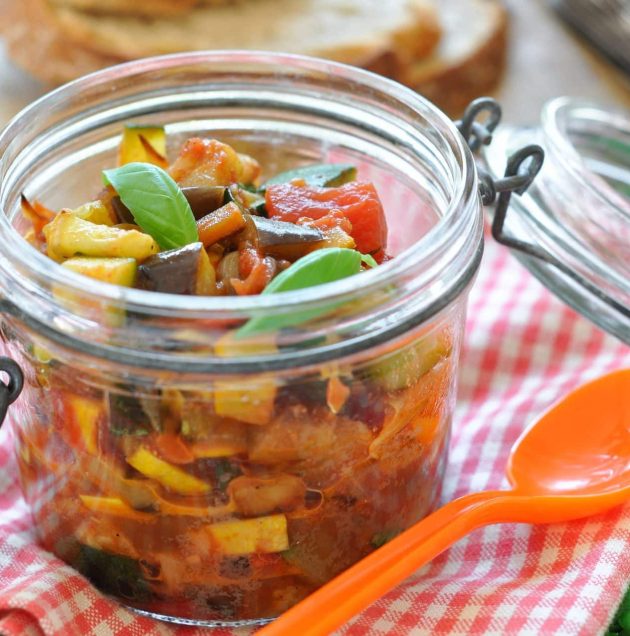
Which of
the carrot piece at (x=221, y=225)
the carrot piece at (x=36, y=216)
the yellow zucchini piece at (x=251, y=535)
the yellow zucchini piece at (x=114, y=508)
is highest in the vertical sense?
the carrot piece at (x=221, y=225)

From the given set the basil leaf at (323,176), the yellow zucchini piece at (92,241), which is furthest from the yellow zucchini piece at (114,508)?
the basil leaf at (323,176)

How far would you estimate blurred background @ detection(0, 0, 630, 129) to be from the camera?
3.05 metres

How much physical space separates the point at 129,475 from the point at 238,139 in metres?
0.84

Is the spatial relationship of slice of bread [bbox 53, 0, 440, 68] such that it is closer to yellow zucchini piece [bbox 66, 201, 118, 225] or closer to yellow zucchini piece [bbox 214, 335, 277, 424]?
yellow zucchini piece [bbox 66, 201, 118, 225]

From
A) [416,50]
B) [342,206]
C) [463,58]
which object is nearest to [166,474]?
[342,206]

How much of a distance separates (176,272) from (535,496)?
0.70 meters

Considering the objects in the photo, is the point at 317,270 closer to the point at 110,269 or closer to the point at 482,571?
the point at 110,269

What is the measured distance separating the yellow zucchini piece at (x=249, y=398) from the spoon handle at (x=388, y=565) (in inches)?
10.8

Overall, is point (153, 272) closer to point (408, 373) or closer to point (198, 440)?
point (198, 440)

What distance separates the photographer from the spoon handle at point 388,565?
1401mm

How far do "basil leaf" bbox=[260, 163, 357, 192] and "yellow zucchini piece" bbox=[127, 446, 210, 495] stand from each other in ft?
1.89

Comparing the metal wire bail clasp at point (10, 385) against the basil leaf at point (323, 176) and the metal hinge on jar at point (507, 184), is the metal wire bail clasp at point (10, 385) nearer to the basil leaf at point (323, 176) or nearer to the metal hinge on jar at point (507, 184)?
the basil leaf at point (323, 176)

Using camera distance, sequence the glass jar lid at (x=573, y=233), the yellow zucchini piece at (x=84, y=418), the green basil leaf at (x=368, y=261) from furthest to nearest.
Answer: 1. the glass jar lid at (x=573, y=233)
2. the green basil leaf at (x=368, y=261)
3. the yellow zucchini piece at (x=84, y=418)

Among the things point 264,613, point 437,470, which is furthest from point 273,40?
point 264,613
